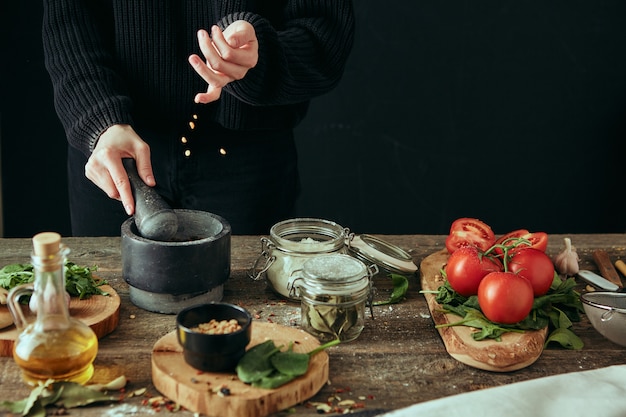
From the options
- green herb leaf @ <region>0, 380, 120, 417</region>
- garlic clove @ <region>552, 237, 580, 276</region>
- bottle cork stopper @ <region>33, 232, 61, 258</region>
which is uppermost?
bottle cork stopper @ <region>33, 232, 61, 258</region>

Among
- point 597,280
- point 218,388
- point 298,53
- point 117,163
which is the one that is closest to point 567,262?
point 597,280

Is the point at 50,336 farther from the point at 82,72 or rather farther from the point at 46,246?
the point at 82,72

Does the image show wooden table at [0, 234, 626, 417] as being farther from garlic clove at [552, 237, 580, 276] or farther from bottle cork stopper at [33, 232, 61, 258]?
bottle cork stopper at [33, 232, 61, 258]

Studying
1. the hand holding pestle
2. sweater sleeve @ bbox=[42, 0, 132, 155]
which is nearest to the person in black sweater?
sweater sleeve @ bbox=[42, 0, 132, 155]

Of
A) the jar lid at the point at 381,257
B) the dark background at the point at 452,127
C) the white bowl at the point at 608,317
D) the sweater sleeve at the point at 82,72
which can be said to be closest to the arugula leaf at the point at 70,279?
the sweater sleeve at the point at 82,72

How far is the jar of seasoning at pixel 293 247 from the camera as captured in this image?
1.63 metres

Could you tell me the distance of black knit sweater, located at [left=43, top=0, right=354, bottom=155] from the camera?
1939 millimetres

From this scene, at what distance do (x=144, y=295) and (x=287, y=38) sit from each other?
2.59 ft

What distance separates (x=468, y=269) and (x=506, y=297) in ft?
0.42

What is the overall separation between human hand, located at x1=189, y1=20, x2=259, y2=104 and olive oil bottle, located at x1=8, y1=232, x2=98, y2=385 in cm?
53

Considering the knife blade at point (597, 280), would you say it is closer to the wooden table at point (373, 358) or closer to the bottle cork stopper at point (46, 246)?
the wooden table at point (373, 358)

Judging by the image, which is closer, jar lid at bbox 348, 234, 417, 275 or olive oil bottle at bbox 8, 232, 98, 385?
olive oil bottle at bbox 8, 232, 98, 385

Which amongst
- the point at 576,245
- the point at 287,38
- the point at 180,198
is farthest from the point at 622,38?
the point at 180,198

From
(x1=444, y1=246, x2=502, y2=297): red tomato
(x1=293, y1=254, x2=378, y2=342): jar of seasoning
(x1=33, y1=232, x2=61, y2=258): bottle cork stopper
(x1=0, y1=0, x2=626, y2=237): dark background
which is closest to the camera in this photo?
(x1=33, y1=232, x2=61, y2=258): bottle cork stopper
